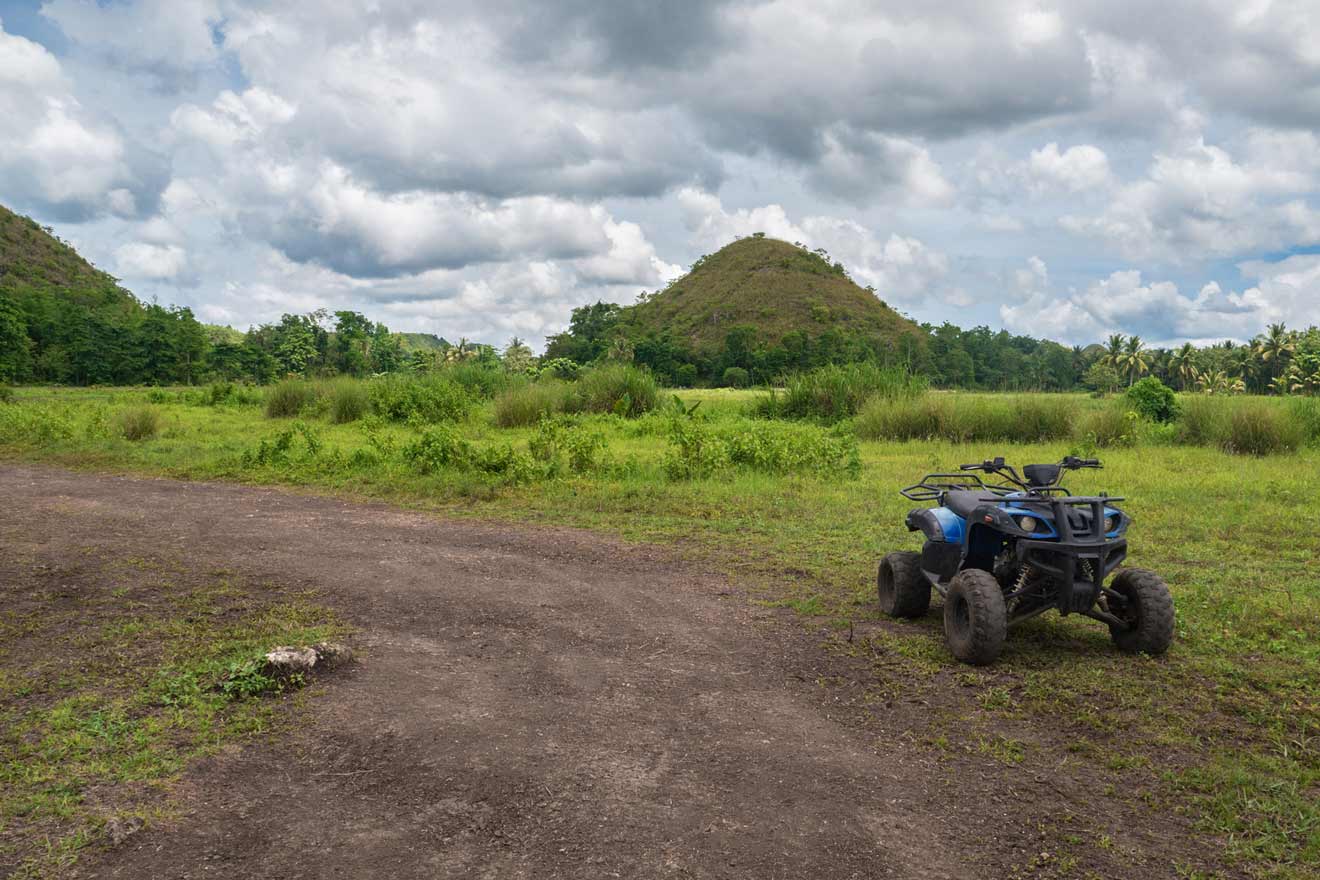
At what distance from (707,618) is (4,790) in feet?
A: 12.9

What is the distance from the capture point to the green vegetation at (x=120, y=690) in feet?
11.1

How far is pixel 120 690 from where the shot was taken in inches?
180

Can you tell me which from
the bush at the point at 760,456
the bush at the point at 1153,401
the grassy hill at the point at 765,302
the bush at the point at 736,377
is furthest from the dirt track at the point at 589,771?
the grassy hill at the point at 765,302

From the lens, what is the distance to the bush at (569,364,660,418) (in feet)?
74.9

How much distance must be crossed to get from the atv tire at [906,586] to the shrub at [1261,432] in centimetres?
1275

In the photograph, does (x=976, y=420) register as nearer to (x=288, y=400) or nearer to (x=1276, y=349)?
(x=288, y=400)

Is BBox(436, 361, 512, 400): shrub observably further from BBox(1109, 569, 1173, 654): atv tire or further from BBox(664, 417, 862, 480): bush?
BBox(1109, 569, 1173, 654): atv tire

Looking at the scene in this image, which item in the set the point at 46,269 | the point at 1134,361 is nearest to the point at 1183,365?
the point at 1134,361

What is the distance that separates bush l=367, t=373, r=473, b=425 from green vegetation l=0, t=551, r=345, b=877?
46.7ft

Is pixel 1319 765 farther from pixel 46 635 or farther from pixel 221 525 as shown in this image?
pixel 221 525

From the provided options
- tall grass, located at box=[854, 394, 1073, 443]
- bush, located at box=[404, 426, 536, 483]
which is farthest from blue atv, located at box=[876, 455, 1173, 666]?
tall grass, located at box=[854, 394, 1073, 443]

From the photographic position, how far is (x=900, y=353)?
3359 inches

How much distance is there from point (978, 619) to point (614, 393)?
61.3ft

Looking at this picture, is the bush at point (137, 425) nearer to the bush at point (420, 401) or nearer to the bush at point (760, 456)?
the bush at point (420, 401)
